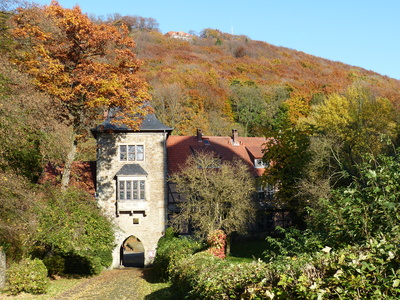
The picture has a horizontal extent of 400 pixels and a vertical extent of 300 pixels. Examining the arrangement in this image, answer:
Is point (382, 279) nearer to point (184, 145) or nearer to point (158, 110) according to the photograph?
point (184, 145)

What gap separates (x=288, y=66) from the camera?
99.2 m

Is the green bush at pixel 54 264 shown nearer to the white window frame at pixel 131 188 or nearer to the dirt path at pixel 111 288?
the dirt path at pixel 111 288

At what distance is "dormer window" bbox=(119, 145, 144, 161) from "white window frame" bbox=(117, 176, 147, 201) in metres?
1.47

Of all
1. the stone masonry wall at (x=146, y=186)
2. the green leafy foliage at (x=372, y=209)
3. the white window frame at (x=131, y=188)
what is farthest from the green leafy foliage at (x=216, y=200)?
the green leafy foliage at (x=372, y=209)

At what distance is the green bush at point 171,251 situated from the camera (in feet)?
60.6

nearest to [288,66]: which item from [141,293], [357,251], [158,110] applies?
[158,110]

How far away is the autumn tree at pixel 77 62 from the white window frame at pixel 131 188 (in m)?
4.91

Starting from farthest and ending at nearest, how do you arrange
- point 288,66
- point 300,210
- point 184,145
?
point 288,66
point 184,145
point 300,210

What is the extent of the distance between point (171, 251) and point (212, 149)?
13899mm

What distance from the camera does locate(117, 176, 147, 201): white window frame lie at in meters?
27.7

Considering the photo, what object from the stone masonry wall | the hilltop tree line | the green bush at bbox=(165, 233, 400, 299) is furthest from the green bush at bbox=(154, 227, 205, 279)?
the green bush at bbox=(165, 233, 400, 299)

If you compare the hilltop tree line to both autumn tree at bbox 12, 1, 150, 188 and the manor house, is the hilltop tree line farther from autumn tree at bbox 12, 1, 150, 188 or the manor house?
the manor house

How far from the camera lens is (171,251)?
2075 centimetres

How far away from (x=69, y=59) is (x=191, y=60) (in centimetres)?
6807
